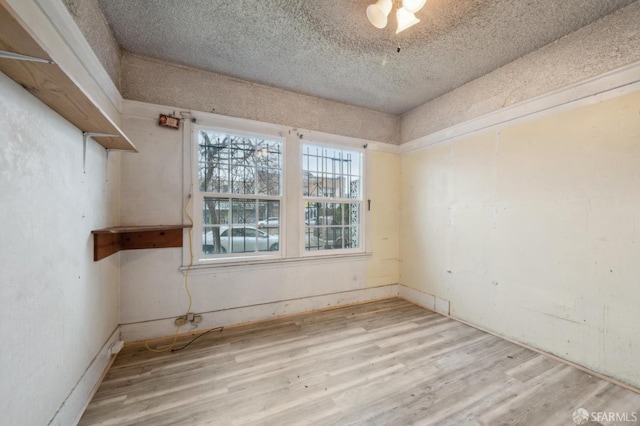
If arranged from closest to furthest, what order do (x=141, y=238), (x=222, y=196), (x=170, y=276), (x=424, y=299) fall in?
(x=141, y=238), (x=170, y=276), (x=222, y=196), (x=424, y=299)

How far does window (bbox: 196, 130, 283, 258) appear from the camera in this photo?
2.71m

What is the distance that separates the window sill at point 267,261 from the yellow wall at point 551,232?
1.15 metres

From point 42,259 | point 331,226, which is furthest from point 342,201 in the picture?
point 42,259

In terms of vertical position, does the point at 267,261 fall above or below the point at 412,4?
below

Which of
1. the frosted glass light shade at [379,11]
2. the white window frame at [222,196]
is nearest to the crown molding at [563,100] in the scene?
the frosted glass light shade at [379,11]

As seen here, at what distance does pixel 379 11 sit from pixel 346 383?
2651mm

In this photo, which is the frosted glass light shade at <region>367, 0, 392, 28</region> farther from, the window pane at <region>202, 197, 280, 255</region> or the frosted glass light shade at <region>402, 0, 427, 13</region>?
the window pane at <region>202, 197, 280, 255</region>

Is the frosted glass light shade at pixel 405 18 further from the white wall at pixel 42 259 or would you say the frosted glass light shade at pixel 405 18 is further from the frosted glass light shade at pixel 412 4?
the white wall at pixel 42 259

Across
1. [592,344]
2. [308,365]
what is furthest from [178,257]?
[592,344]

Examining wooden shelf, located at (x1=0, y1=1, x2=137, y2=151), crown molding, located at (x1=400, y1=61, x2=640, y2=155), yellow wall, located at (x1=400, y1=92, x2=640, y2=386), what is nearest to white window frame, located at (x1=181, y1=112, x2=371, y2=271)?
wooden shelf, located at (x1=0, y1=1, x2=137, y2=151)

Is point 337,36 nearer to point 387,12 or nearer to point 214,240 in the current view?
point 387,12

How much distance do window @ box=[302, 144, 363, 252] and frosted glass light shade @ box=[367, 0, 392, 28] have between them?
1.66m

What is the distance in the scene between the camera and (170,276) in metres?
2.51

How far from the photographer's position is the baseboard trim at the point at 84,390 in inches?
53.4
